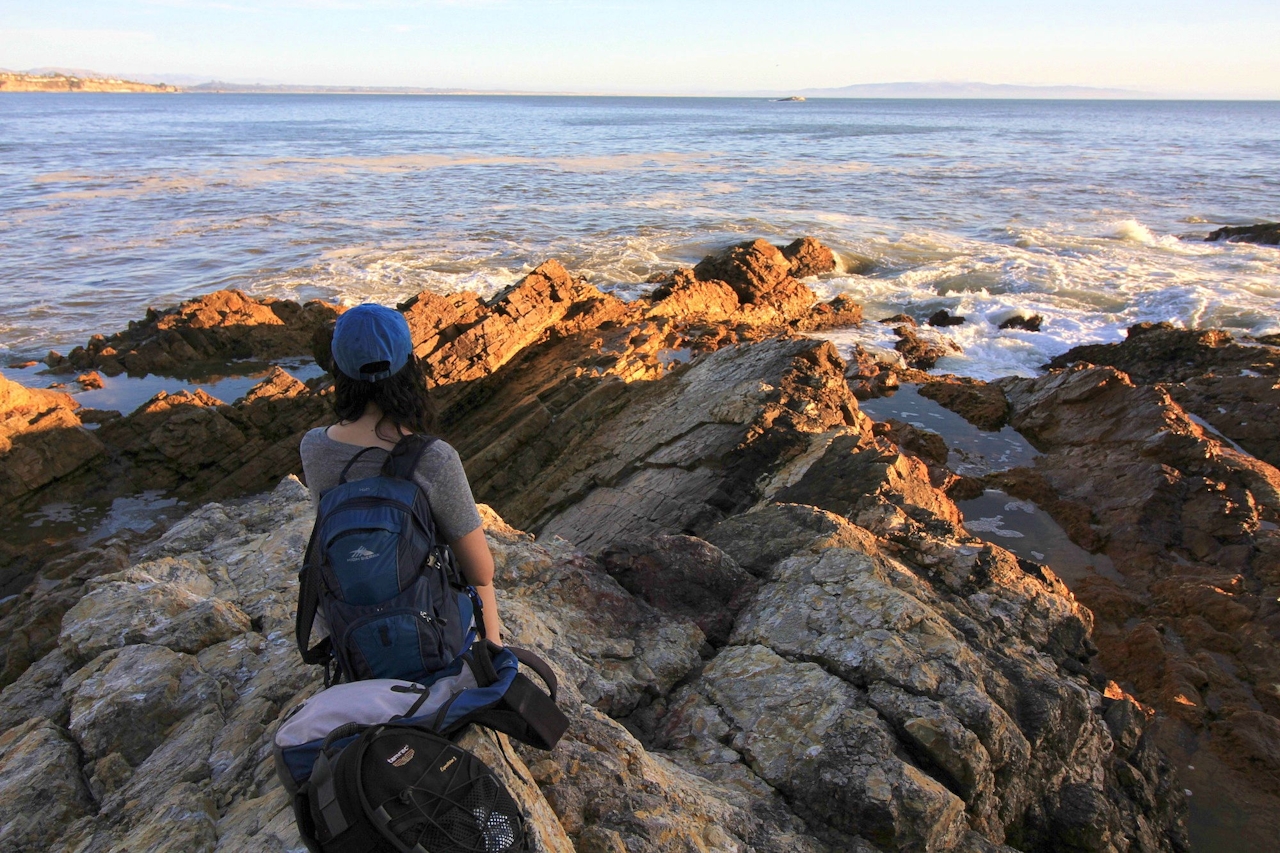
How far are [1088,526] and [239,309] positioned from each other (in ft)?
56.7

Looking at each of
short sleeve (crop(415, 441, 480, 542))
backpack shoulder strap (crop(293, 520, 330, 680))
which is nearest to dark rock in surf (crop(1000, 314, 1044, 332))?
short sleeve (crop(415, 441, 480, 542))

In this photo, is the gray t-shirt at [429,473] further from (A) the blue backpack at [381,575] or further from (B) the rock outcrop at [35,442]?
(B) the rock outcrop at [35,442]

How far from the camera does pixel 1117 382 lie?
34.5ft

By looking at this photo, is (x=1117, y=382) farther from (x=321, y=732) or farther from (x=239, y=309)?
(x=239, y=309)

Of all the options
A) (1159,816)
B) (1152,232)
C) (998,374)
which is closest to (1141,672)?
(1159,816)

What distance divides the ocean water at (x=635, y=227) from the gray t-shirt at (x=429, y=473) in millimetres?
14685

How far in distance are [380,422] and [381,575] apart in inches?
20.9

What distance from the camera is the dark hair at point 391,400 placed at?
257 cm

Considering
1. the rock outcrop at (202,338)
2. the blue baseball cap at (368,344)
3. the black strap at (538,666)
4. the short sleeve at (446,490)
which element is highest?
the blue baseball cap at (368,344)

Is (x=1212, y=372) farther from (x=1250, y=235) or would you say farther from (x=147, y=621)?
(x=1250, y=235)

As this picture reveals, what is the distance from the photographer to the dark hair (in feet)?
8.43

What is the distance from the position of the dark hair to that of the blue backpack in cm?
8

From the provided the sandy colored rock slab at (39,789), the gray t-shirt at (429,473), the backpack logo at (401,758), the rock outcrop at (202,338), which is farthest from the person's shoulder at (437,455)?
the rock outcrop at (202,338)

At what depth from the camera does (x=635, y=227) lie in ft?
99.7
